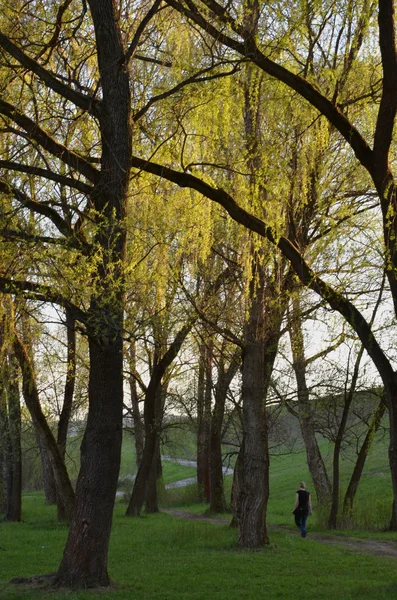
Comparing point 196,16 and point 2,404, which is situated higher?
point 196,16

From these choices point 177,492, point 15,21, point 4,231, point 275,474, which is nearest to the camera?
point 4,231

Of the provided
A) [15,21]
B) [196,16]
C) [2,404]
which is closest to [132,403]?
[2,404]

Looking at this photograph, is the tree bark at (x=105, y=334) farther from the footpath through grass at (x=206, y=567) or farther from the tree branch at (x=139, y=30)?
the footpath through grass at (x=206, y=567)

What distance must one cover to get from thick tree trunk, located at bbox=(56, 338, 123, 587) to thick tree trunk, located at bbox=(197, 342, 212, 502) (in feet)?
24.2

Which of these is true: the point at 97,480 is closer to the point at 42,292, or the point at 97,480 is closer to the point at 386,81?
the point at 42,292

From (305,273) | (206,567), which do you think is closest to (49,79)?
(305,273)

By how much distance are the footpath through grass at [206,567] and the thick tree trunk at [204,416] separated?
4607 mm

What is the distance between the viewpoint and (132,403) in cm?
3117

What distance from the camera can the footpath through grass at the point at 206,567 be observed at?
969cm

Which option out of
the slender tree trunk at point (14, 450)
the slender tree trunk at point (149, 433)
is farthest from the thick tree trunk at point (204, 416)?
the slender tree trunk at point (14, 450)

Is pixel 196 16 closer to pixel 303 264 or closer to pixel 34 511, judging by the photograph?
pixel 303 264

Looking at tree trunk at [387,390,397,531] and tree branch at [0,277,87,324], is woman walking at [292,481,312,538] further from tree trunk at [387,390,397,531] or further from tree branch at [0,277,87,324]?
tree branch at [0,277,87,324]

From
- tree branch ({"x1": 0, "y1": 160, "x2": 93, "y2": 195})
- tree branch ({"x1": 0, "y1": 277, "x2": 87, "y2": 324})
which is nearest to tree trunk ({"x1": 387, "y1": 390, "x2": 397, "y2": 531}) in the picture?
tree branch ({"x1": 0, "y1": 277, "x2": 87, "y2": 324})

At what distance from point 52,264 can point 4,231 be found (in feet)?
2.37
